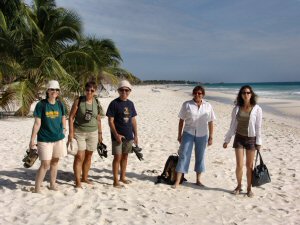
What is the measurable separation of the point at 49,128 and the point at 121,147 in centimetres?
110

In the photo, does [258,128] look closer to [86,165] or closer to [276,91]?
[86,165]

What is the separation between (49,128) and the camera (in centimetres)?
441

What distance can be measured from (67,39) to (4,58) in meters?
2.79

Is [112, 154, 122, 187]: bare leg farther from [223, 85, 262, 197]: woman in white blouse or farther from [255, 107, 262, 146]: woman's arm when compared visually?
[255, 107, 262, 146]: woman's arm

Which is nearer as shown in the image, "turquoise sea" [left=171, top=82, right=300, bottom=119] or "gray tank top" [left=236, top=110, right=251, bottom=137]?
"gray tank top" [left=236, top=110, right=251, bottom=137]

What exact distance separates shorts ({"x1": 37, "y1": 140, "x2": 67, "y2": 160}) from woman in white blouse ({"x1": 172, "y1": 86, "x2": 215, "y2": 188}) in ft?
5.70

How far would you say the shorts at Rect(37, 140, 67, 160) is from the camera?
14.4 feet

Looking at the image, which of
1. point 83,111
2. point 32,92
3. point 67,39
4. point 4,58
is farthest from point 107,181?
point 67,39

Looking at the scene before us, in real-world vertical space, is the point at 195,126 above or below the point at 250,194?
above

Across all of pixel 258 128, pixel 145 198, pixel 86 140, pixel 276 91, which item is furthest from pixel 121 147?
pixel 276 91

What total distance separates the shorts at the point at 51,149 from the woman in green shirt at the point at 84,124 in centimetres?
19

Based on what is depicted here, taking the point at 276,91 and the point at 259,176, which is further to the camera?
the point at 276,91

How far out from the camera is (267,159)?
738cm

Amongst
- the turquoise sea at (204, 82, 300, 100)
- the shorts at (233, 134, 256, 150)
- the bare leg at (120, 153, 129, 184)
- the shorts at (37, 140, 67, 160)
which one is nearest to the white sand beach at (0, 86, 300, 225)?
the bare leg at (120, 153, 129, 184)
